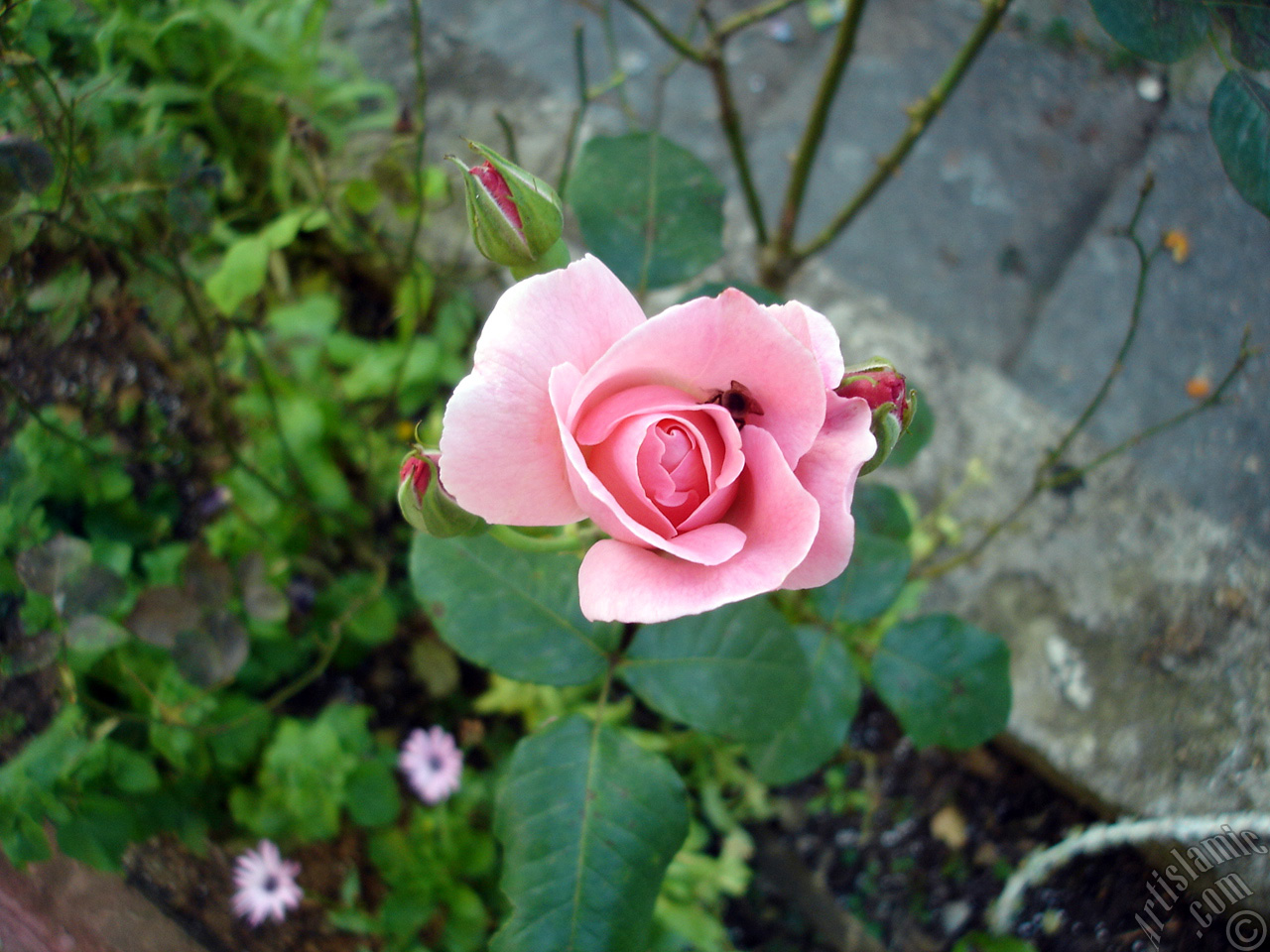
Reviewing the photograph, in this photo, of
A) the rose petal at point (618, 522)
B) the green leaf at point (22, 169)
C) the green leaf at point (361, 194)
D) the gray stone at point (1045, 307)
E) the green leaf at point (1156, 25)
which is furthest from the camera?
the gray stone at point (1045, 307)

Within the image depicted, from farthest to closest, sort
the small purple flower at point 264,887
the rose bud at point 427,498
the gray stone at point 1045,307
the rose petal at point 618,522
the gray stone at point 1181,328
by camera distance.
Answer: the gray stone at point 1181,328, the gray stone at point 1045,307, the small purple flower at point 264,887, the rose bud at point 427,498, the rose petal at point 618,522

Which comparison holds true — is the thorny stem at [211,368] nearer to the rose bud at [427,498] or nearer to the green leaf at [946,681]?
the rose bud at [427,498]

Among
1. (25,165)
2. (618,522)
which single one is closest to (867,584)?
(618,522)

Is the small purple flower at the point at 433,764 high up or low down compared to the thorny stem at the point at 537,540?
down

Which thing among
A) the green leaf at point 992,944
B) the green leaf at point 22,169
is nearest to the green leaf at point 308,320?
A: the green leaf at point 22,169

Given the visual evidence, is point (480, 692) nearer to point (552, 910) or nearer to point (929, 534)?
point (552, 910)

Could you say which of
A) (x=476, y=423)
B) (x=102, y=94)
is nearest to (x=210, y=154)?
(x=102, y=94)
